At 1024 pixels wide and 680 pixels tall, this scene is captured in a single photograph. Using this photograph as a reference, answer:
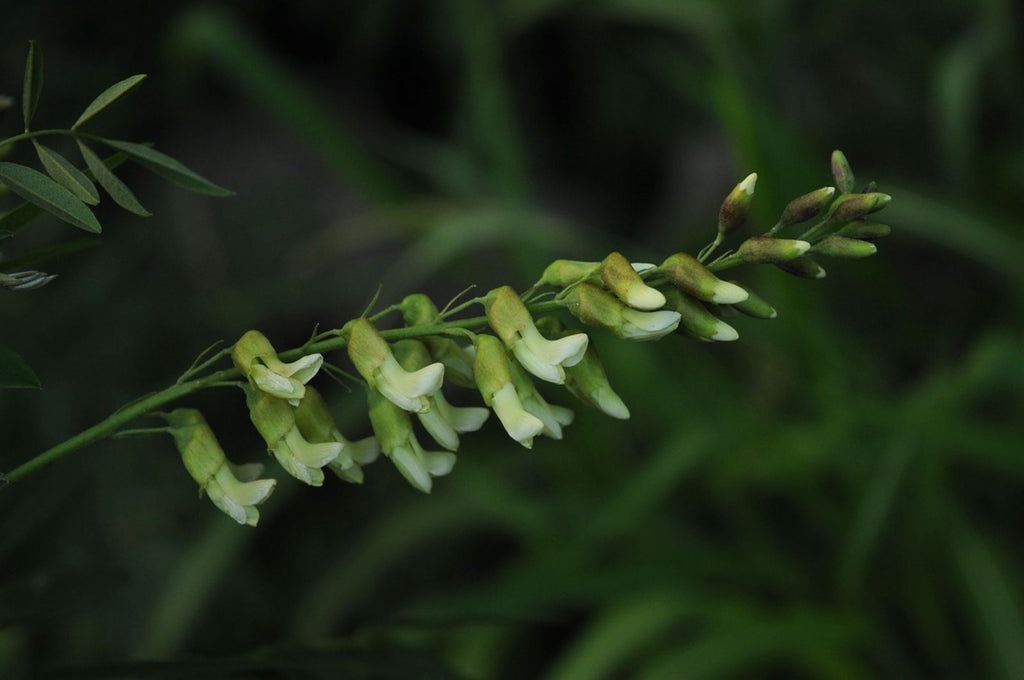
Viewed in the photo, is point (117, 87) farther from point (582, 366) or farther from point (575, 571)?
point (575, 571)

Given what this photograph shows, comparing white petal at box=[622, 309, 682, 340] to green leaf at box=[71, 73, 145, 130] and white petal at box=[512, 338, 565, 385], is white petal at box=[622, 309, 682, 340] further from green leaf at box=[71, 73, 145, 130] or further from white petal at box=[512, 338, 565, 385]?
green leaf at box=[71, 73, 145, 130]

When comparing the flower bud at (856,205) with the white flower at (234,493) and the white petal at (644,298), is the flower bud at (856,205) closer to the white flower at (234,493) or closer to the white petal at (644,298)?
the white petal at (644,298)

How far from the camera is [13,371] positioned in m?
0.28

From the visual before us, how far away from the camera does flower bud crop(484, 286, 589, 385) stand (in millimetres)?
309

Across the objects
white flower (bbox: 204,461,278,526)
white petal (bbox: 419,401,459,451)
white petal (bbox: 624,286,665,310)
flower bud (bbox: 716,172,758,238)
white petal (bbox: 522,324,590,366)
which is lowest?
white flower (bbox: 204,461,278,526)

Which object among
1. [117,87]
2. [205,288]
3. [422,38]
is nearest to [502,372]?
[117,87]

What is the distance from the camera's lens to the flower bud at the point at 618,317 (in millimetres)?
298

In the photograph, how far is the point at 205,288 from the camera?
4.42 ft

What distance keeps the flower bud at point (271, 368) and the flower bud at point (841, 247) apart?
0.48 feet

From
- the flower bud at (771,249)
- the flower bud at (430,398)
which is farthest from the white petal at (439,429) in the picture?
the flower bud at (771,249)

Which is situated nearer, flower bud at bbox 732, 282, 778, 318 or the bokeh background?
flower bud at bbox 732, 282, 778, 318

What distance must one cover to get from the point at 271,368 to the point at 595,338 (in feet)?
2.63

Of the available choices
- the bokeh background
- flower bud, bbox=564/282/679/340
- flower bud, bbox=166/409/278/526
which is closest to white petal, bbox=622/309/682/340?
flower bud, bbox=564/282/679/340

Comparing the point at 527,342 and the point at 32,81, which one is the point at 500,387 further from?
the point at 32,81
